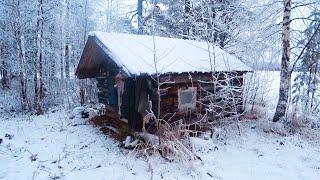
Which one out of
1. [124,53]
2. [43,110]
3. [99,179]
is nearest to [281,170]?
[99,179]

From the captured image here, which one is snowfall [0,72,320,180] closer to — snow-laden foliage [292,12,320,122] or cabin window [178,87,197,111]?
cabin window [178,87,197,111]

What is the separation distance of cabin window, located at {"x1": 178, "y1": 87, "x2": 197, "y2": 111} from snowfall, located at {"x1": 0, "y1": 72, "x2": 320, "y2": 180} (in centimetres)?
161

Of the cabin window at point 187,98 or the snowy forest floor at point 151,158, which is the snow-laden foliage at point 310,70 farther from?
the cabin window at point 187,98

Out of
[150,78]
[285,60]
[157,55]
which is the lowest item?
[150,78]

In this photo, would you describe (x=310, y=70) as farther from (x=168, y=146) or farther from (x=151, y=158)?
(x=151, y=158)

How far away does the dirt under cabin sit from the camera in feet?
33.0

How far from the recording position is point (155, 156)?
8789mm

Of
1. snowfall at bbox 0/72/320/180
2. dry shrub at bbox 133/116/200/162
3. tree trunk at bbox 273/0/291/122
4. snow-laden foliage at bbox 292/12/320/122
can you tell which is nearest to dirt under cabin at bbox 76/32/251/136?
dry shrub at bbox 133/116/200/162

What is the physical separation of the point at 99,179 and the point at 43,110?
11.1 m

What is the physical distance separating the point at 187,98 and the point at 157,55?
2.01 m

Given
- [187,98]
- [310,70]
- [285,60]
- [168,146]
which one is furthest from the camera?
[310,70]

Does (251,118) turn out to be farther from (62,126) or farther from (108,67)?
(62,126)

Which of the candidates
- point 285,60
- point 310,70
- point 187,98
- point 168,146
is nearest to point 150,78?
point 187,98

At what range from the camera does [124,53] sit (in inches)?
400
